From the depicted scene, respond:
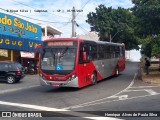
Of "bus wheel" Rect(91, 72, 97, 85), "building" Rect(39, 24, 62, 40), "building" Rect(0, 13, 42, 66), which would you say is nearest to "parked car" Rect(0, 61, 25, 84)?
"building" Rect(0, 13, 42, 66)

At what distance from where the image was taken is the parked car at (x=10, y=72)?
86.3 ft

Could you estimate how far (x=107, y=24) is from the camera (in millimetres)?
69062

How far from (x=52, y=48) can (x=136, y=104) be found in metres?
7.11

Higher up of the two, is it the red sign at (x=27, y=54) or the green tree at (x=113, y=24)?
the green tree at (x=113, y=24)

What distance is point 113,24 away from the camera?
69500 mm

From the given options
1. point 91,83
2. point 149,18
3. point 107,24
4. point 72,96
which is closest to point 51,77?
point 72,96

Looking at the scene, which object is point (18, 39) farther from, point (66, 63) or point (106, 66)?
point (66, 63)

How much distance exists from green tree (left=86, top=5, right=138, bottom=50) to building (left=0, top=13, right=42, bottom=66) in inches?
1114

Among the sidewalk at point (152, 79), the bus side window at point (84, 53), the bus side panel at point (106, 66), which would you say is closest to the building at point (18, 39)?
the bus side panel at point (106, 66)

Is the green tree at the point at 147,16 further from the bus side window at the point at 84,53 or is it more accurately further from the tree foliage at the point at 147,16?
the bus side window at the point at 84,53

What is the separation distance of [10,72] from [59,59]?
28.8 ft

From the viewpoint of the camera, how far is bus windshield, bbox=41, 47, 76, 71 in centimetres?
1864

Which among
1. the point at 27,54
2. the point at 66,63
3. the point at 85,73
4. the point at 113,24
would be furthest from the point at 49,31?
the point at 66,63

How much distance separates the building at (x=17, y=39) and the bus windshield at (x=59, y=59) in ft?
47.9
